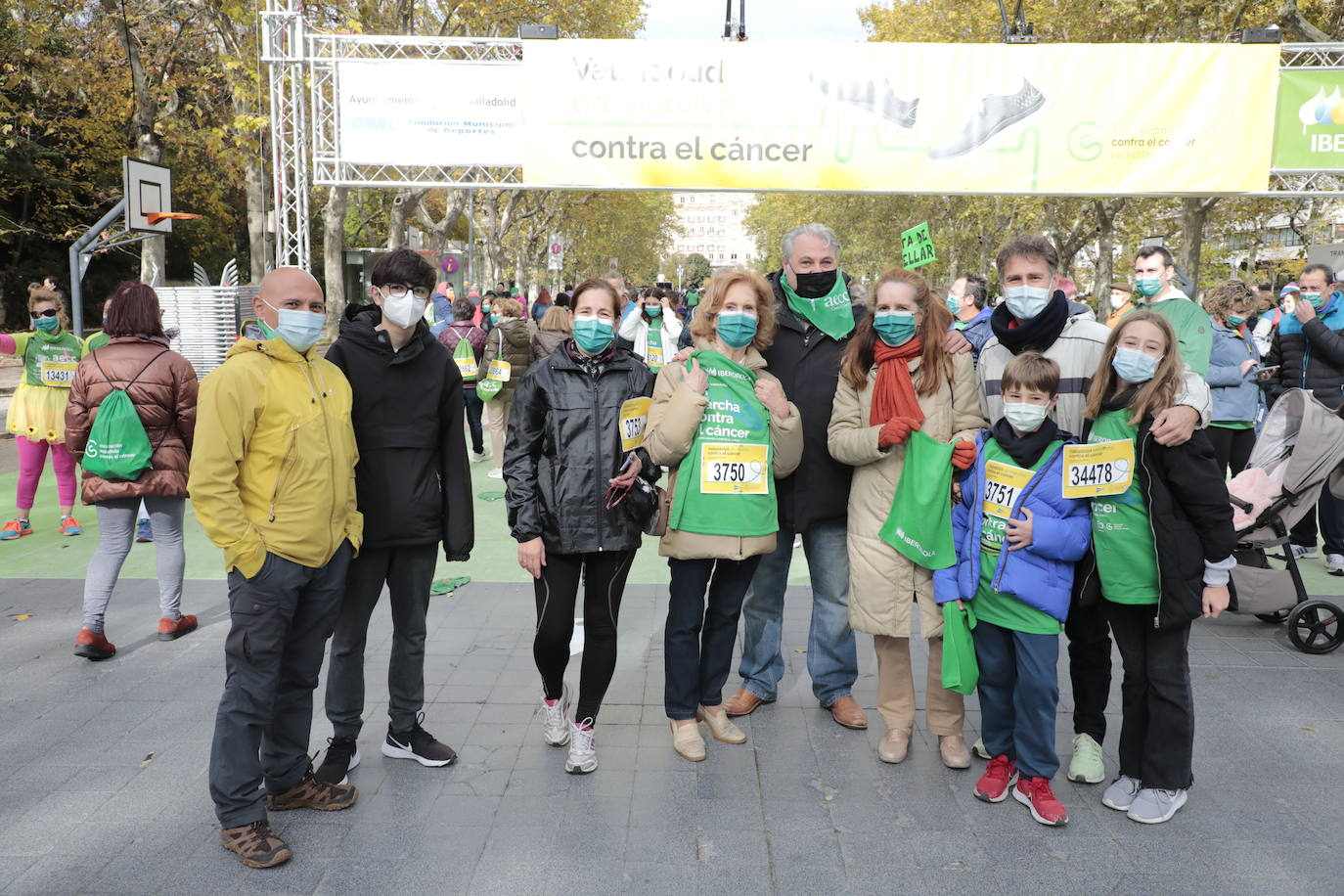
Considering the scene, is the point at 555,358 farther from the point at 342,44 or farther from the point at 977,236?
the point at 977,236

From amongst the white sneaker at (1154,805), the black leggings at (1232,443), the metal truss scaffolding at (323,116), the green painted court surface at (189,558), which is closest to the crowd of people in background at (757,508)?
the white sneaker at (1154,805)

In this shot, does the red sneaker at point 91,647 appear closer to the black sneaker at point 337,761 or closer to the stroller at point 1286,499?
the black sneaker at point 337,761

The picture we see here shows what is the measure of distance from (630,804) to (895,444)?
1.69 metres

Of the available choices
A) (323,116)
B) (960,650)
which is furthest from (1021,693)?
(323,116)

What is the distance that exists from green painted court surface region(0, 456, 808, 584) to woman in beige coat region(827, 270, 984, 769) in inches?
108

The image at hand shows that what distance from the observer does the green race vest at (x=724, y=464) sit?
13.0 ft

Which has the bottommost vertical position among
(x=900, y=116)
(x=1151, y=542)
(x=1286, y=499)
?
(x=1286, y=499)

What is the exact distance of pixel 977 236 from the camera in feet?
121

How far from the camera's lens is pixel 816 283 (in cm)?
427

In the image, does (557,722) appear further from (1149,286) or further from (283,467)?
(1149,286)

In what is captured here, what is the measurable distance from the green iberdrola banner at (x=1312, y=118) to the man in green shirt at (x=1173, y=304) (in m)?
6.56

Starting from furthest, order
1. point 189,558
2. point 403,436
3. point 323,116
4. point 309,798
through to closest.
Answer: point 323,116 < point 189,558 < point 403,436 < point 309,798

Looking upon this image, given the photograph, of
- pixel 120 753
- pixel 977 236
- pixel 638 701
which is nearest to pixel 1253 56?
pixel 638 701

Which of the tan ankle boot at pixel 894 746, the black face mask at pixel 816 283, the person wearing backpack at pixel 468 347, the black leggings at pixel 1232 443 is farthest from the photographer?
the person wearing backpack at pixel 468 347
